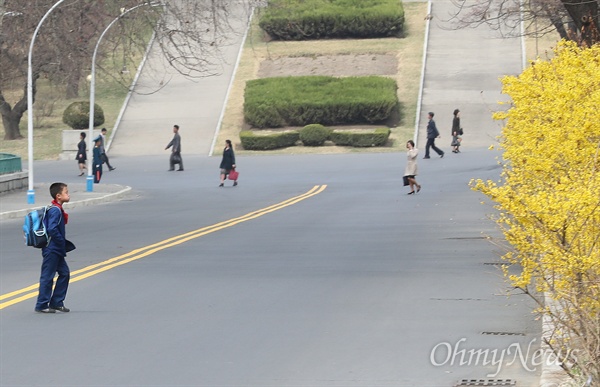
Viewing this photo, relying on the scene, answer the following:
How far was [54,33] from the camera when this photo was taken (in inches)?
1147

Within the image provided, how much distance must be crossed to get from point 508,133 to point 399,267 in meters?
2.39

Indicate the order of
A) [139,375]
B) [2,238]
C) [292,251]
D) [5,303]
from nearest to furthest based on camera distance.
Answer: [139,375] < [5,303] < [292,251] < [2,238]

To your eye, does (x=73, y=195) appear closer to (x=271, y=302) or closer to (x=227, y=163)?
(x=227, y=163)

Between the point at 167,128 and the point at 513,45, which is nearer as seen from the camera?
the point at 167,128

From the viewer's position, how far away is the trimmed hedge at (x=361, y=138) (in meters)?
48.2

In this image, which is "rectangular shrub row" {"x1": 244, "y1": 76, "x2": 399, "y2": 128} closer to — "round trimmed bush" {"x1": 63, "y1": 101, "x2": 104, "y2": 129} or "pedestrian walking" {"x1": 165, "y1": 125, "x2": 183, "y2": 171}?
"round trimmed bush" {"x1": 63, "y1": 101, "x2": 104, "y2": 129}

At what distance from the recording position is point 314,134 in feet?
159

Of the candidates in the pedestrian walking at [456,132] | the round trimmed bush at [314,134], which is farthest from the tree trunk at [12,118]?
the pedestrian walking at [456,132]

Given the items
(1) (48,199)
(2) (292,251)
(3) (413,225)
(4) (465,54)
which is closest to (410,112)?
(4) (465,54)

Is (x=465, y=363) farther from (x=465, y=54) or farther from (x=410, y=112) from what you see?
(x=465, y=54)

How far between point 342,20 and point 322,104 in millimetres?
11910

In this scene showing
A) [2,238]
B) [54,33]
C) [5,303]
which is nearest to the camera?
[5,303]

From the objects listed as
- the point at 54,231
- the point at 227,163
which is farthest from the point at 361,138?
the point at 54,231

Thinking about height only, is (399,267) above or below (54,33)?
below
